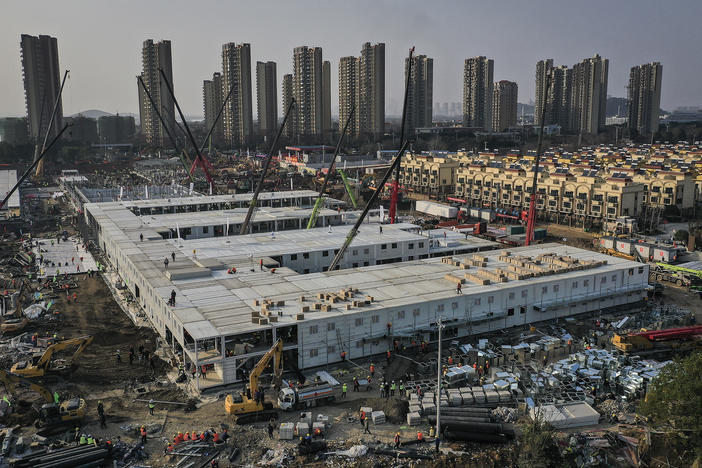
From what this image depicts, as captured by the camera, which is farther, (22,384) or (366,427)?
(22,384)

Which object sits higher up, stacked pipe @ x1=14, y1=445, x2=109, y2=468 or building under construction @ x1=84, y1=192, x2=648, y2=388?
building under construction @ x1=84, y1=192, x2=648, y2=388

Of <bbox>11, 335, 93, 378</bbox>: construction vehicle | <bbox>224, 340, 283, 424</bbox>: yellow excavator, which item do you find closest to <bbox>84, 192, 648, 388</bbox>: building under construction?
<bbox>224, 340, 283, 424</bbox>: yellow excavator

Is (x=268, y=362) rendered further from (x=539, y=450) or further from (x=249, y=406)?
(x=539, y=450)

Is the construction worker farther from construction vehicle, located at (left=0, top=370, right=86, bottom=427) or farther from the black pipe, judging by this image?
construction vehicle, located at (left=0, top=370, right=86, bottom=427)

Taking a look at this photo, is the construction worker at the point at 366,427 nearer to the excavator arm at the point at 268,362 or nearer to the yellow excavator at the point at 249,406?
the yellow excavator at the point at 249,406

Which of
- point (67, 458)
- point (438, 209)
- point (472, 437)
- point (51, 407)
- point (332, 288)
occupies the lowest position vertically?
point (472, 437)

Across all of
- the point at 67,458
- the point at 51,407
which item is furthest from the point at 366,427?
the point at 51,407
